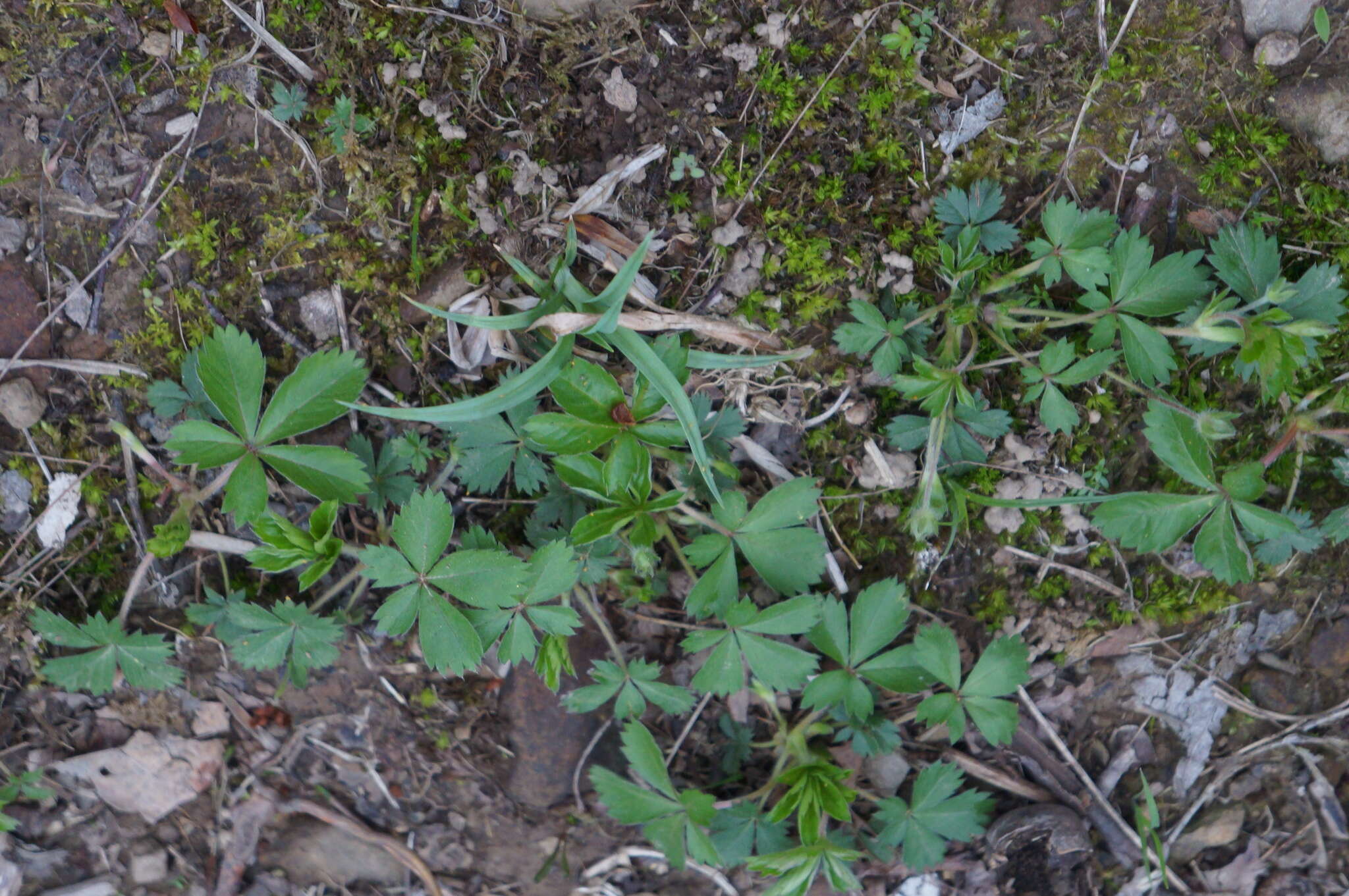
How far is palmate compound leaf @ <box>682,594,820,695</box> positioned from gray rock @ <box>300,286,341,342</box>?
5.00 ft

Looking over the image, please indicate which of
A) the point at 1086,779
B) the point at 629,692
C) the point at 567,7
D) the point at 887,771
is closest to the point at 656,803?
the point at 629,692

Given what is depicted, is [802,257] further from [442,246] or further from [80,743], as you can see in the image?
[80,743]

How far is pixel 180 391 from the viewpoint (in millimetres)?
2480

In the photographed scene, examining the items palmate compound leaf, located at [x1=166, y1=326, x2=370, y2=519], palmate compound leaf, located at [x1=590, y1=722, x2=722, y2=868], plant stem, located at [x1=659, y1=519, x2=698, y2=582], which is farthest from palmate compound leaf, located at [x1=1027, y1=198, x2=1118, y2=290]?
palmate compound leaf, located at [x1=166, y1=326, x2=370, y2=519]

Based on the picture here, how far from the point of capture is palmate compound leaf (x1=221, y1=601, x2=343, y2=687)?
2.44 metres

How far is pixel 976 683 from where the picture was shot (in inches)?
99.3

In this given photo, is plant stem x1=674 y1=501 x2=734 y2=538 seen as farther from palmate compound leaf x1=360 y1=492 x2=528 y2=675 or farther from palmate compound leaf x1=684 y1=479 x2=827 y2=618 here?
palmate compound leaf x1=360 y1=492 x2=528 y2=675

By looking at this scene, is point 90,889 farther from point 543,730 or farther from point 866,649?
point 866,649

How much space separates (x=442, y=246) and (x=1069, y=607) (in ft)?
7.95

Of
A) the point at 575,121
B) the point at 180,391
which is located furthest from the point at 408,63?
the point at 180,391

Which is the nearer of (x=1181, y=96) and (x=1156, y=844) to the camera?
(x=1181, y=96)

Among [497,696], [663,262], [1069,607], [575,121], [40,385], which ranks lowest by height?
[497,696]

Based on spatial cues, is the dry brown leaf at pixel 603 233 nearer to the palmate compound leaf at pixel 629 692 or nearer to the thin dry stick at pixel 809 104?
the thin dry stick at pixel 809 104

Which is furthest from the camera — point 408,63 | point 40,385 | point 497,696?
point 497,696
